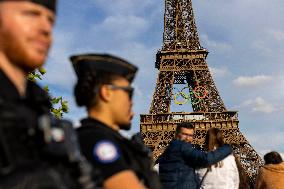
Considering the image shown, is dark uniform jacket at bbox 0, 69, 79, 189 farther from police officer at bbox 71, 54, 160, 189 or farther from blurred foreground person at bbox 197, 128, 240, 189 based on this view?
blurred foreground person at bbox 197, 128, 240, 189

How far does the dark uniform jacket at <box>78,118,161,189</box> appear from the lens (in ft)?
7.84

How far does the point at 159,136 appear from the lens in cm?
4131

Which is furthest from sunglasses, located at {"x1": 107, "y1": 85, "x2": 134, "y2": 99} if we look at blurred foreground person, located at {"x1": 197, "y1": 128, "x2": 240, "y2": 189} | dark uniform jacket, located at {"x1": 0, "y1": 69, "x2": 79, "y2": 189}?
blurred foreground person, located at {"x1": 197, "y1": 128, "x2": 240, "y2": 189}

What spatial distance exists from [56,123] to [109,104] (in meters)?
0.86

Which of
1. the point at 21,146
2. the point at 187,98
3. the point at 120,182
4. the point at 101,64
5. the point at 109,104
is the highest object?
the point at 187,98

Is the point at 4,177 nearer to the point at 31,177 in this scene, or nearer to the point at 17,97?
the point at 31,177

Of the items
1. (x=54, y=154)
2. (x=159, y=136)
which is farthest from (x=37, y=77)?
(x=159, y=136)

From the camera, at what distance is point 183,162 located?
6.34 metres

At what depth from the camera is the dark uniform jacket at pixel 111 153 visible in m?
2.39

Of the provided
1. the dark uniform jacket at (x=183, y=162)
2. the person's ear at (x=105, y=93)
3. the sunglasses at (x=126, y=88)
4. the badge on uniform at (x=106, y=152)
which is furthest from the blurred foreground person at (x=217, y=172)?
the badge on uniform at (x=106, y=152)

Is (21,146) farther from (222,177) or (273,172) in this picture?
(273,172)

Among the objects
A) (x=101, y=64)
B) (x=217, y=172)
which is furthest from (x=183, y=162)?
(x=101, y=64)

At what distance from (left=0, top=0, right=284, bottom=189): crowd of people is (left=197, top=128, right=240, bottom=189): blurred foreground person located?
13.0 ft

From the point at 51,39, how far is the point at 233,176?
5.61 meters
